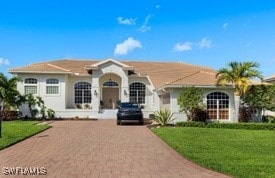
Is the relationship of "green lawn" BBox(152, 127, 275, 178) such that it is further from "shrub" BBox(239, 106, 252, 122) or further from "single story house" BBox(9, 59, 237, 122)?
"single story house" BBox(9, 59, 237, 122)

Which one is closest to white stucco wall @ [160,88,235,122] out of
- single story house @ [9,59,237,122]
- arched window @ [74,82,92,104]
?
single story house @ [9,59,237,122]

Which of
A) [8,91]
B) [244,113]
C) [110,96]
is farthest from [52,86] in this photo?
[244,113]

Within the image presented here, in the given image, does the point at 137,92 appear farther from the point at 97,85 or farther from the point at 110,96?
the point at 97,85

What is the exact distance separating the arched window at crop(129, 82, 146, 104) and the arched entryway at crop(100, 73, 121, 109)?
1.57 m

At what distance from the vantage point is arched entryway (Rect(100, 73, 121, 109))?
145ft

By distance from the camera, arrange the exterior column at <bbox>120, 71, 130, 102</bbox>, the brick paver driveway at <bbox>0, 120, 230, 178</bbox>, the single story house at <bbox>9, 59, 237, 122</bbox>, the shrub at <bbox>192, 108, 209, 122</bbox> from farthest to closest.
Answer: the exterior column at <bbox>120, 71, 130, 102</bbox>, the single story house at <bbox>9, 59, 237, 122</bbox>, the shrub at <bbox>192, 108, 209, 122</bbox>, the brick paver driveway at <bbox>0, 120, 230, 178</bbox>

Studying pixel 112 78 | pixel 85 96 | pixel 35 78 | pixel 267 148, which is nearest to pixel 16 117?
pixel 35 78

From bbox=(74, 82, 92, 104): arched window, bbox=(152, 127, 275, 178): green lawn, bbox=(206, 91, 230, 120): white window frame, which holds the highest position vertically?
bbox=(74, 82, 92, 104): arched window

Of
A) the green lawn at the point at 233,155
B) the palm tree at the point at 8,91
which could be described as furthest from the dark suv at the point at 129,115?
the green lawn at the point at 233,155

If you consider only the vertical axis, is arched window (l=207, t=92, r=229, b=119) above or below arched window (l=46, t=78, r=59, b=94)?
below

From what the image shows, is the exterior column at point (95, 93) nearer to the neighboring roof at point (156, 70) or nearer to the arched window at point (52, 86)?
the neighboring roof at point (156, 70)

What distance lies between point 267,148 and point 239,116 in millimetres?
15822

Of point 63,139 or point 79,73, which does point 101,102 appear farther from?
point 63,139

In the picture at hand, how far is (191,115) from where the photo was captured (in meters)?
32.5
